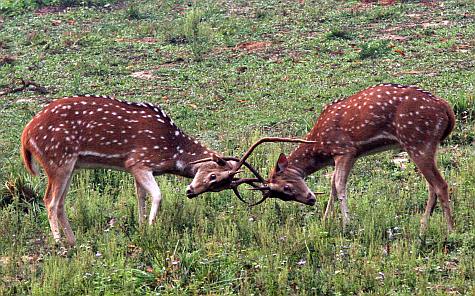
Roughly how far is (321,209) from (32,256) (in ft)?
10.2

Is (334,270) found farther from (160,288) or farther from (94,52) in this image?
(94,52)

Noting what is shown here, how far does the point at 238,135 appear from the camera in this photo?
44.4 ft

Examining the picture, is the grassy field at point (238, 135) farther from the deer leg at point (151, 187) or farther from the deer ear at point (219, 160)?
the deer ear at point (219, 160)

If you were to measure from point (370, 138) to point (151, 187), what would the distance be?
88.8 inches

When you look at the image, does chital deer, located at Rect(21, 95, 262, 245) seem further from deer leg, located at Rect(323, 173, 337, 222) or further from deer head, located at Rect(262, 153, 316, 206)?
deer leg, located at Rect(323, 173, 337, 222)

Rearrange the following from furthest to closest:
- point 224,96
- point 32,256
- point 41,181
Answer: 1. point 224,96
2. point 41,181
3. point 32,256

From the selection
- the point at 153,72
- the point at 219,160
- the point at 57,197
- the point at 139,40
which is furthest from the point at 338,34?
the point at 57,197

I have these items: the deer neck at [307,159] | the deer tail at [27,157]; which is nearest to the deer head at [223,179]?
the deer neck at [307,159]

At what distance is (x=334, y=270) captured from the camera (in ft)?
27.9

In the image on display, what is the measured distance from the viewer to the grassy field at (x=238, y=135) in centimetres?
838

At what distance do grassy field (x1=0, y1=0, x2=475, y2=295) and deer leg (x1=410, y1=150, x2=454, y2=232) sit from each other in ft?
0.53

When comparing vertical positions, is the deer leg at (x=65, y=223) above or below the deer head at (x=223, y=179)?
below

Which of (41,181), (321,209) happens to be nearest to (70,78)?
(41,181)

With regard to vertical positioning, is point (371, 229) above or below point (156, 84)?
above
